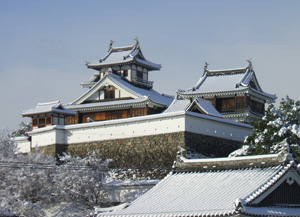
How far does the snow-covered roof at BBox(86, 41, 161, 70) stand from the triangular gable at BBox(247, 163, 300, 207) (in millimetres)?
33189

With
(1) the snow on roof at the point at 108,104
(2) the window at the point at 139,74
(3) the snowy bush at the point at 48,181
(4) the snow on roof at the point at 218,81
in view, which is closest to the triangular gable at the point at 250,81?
(4) the snow on roof at the point at 218,81

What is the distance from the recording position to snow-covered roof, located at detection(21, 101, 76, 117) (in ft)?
144

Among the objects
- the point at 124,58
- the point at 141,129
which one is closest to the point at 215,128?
the point at 141,129

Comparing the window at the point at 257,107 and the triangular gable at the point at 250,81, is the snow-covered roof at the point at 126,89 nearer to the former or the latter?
the triangular gable at the point at 250,81

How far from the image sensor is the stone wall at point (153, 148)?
36.1 meters

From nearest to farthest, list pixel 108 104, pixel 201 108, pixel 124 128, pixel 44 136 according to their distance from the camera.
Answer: pixel 124 128, pixel 44 136, pixel 201 108, pixel 108 104

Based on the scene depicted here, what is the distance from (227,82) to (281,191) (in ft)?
95.8

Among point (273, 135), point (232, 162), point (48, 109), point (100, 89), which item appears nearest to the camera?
point (232, 162)

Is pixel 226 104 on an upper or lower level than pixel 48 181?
upper

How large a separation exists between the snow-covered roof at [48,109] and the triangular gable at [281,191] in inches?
1006

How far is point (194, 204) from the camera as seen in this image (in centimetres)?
1992

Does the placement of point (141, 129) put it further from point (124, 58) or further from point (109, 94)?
point (124, 58)

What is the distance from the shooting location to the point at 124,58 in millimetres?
53188

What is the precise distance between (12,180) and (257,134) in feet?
37.6
